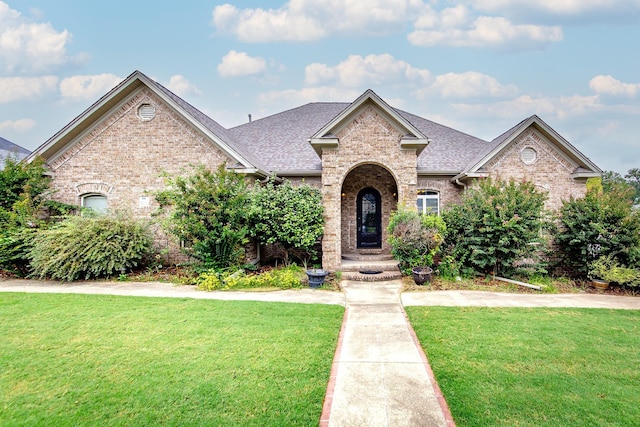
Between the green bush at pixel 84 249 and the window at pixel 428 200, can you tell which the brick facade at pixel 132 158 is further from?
the window at pixel 428 200

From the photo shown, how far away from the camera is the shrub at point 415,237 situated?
976 centimetres

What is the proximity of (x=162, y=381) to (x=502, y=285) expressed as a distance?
30.8 ft

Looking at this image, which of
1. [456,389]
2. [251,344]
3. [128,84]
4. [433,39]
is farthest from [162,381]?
[433,39]

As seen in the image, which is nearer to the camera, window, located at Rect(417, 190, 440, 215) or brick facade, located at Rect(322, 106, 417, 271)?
brick facade, located at Rect(322, 106, 417, 271)

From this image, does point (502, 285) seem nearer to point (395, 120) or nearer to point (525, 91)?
point (395, 120)

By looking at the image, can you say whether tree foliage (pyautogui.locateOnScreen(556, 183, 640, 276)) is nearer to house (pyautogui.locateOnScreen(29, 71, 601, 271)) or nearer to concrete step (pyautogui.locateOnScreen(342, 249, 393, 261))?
house (pyautogui.locateOnScreen(29, 71, 601, 271))

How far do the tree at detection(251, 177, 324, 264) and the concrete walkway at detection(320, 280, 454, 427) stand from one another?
176 inches

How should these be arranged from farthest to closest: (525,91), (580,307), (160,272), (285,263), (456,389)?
(525,91)
(285,263)
(160,272)
(580,307)
(456,389)

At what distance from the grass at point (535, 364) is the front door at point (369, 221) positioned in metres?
8.00

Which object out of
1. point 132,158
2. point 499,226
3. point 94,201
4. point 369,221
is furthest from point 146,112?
point 499,226

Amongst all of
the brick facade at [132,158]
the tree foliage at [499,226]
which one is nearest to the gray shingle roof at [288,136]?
the brick facade at [132,158]

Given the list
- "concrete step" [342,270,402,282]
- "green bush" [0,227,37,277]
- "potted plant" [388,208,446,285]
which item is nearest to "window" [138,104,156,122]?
"green bush" [0,227,37,277]

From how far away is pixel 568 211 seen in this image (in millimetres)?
10383

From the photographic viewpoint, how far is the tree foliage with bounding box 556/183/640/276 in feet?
30.4
